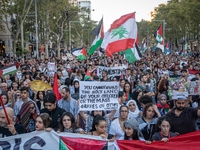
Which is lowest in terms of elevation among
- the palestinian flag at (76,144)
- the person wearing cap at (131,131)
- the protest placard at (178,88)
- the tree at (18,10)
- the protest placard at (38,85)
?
the palestinian flag at (76,144)

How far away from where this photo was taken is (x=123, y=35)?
8.80m

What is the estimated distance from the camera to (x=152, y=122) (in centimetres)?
465

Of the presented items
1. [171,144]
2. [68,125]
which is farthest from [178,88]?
[68,125]

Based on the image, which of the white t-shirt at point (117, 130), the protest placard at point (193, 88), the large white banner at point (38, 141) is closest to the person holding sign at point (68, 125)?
the large white banner at point (38, 141)

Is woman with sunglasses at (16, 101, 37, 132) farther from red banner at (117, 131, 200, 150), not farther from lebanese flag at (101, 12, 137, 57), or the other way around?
lebanese flag at (101, 12, 137, 57)

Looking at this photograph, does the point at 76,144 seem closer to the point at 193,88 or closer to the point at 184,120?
the point at 184,120

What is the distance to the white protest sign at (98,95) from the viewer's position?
5066 mm

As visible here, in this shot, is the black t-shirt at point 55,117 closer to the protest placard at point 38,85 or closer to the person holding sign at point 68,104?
the person holding sign at point 68,104

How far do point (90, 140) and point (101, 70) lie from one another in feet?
23.9

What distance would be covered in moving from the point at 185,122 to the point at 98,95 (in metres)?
1.73

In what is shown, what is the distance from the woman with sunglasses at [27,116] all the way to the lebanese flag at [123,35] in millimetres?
4078

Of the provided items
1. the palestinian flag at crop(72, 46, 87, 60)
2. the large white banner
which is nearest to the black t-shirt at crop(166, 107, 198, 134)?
the large white banner

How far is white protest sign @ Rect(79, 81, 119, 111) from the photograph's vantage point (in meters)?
5.07

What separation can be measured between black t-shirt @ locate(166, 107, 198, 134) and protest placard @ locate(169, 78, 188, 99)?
1.25 feet
